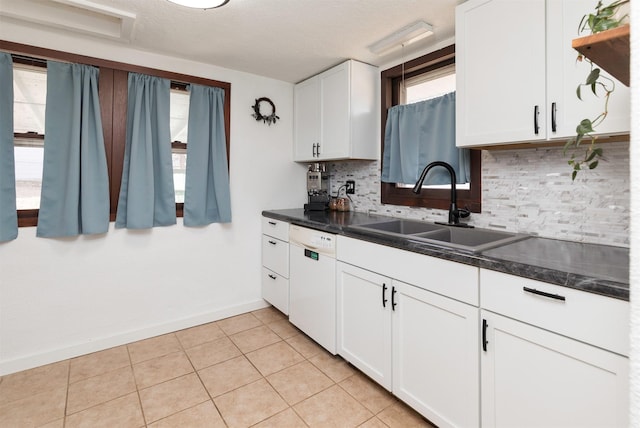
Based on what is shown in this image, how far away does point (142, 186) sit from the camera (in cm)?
248

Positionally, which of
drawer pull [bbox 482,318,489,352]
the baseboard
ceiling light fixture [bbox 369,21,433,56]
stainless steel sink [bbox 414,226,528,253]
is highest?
ceiling light fixture [bbox 369,21,433,56]

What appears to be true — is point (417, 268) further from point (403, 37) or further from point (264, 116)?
point (264, 116)

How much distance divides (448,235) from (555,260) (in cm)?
83

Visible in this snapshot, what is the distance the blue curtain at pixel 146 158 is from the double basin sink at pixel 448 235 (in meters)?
1.57

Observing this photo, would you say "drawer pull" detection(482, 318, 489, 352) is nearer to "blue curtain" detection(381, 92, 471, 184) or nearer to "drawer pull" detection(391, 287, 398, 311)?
"drawer pull" detection(391, 287, 398, 311)

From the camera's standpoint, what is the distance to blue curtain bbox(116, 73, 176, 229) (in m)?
2.45

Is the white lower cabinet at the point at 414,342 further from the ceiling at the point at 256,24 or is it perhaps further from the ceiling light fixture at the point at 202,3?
the ceiling light fixture at the point at 202,3

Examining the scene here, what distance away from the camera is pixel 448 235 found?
2.13 meters

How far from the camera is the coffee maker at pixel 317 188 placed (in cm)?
308

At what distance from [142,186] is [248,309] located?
143cm

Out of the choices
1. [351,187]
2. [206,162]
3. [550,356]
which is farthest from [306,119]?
[550,356]

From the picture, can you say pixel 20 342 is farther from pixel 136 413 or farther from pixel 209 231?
pixel 209 231

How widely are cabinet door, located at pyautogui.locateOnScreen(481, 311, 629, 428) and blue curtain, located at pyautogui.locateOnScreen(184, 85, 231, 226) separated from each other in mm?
2194
